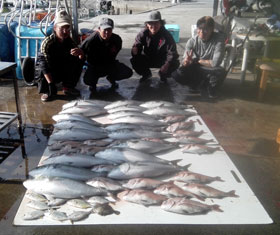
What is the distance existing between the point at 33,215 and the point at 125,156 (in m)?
1.02

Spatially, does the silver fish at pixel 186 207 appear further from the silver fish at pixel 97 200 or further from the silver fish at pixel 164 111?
the silver fish at pixel 164 111

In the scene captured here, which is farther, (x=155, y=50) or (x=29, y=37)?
(x=155, y=50)

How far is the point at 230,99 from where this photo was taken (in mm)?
5371

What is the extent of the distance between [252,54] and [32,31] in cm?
502

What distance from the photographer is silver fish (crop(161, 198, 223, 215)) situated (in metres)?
2.40

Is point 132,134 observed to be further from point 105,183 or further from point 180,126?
point 105,183

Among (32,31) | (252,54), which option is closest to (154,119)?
(32,31)

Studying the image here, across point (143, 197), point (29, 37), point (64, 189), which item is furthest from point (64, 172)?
point (29, 37)

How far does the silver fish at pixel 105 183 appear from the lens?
2602 mm

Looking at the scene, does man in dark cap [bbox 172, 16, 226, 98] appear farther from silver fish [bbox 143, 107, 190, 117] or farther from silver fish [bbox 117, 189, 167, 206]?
silver fish [bbox 117, 189, 167, 206]

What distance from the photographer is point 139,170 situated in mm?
2775

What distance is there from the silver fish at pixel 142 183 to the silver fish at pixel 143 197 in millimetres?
83

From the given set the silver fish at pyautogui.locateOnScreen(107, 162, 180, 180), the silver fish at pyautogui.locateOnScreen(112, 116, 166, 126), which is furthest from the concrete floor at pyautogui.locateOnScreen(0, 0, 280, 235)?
the silver fish at pyautogui.locateOnScreen(112, 116, 166, 126)

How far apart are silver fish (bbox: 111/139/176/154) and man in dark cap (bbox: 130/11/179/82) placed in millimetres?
2764
